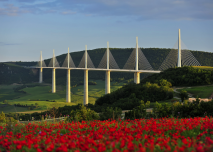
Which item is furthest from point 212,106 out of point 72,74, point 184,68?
point 72,74

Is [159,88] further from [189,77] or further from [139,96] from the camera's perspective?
[189,77]

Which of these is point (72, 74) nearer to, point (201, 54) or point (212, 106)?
Result: point (201, 54)

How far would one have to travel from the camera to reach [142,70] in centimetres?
5475

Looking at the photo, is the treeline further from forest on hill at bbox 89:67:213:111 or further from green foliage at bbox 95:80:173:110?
green foliage at bbox 95:80:173:110

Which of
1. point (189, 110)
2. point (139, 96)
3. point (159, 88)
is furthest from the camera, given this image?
point (139, 96)

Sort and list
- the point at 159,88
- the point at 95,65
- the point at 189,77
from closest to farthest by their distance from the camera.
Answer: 1. the point at 159,88
2. the point at 189,77
3. the point at 95,65

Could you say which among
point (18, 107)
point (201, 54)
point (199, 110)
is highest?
point (201, 54)

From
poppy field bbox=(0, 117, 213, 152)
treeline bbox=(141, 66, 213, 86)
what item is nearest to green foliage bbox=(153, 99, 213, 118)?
poppy field bbox=(0, 117, 213, 152)

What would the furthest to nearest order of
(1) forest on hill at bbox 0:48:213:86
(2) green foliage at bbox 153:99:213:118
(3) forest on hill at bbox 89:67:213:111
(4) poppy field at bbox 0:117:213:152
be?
(1) forest on hill at bbox 0:48:213:86 < (3) forest on hill at bbox 89:67:213:111 < (2) green foliage at bbox 153:99:213:118 < (4) poppy field at bbox 0:117:213:152

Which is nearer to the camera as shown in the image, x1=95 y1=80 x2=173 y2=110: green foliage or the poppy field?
the poppy field

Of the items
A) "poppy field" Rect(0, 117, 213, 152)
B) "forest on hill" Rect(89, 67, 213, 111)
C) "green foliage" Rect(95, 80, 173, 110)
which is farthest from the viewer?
"forest on hill" Rect(89, 67, 213, 111)

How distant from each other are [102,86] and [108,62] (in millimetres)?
35593

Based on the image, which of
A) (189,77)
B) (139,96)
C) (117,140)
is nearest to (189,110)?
(117,140)

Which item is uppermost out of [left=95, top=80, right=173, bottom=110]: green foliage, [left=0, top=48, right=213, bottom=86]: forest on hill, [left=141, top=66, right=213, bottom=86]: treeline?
[left=0, top=48, right=213, bottom=86]: forest on hill
